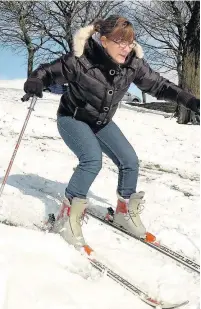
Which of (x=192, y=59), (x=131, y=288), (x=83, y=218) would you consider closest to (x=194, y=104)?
(x=83, y=218)

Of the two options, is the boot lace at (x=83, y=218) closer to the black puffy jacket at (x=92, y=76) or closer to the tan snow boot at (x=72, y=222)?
the tan snow boot at (x=72, y=222)

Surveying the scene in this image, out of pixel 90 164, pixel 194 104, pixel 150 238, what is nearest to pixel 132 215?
pixel 150 238

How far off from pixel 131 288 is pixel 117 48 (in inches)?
86.1

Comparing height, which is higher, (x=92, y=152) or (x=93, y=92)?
(x=93, y=92)

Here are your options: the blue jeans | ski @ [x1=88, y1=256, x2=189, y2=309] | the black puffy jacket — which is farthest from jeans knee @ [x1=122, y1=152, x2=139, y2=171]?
ski @ [x1=88, y1=256, x2=189, y2=309]

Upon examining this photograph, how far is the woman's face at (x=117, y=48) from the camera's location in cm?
420

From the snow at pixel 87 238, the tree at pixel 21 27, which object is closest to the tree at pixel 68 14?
the tree at pixel 21 27

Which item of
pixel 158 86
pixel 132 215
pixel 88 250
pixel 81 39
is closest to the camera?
pixel 88 250

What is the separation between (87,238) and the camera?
4668mm

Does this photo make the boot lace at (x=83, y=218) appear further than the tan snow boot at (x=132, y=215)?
No

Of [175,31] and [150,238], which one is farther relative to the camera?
[175,31]

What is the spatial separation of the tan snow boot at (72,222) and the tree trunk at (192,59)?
1281 cm

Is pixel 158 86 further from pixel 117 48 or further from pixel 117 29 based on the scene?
pixel 117 29

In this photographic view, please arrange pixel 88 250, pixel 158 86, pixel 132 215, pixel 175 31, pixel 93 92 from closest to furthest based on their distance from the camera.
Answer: pixel 88 250 < pixel 93 92 < pixel 158 86 < pixel 132 215 < pixel 175 31
